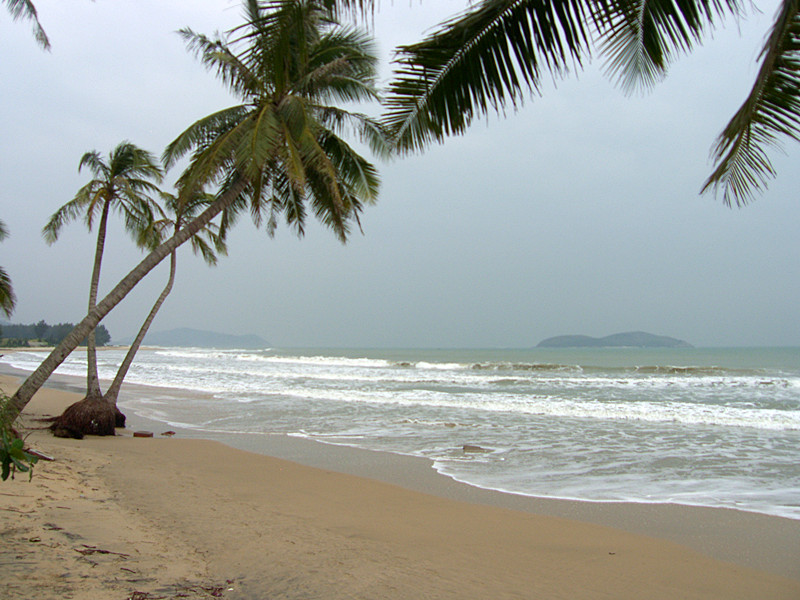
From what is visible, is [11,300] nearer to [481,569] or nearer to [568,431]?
[568,431]

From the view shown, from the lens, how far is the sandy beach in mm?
3258

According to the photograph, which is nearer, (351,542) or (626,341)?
(351,542)

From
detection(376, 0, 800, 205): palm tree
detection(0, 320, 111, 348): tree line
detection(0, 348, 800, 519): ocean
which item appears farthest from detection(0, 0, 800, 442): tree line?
detection(0, 320, 111, 348): tree line

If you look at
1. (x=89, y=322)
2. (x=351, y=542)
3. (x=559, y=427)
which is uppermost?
(x=89, y=322)

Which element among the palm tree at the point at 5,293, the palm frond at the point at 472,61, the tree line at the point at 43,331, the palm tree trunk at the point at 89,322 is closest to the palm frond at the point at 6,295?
the palm tree at the point at 5,293

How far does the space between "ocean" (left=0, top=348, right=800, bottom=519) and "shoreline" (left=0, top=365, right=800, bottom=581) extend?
281 millimetres

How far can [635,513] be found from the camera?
5457 millimetres

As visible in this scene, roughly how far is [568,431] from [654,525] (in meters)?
5.66

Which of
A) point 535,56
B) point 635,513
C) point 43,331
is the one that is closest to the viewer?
point 535,56

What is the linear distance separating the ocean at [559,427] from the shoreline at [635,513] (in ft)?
0.92

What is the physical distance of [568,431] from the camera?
35.0ft

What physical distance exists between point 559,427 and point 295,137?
7489mm

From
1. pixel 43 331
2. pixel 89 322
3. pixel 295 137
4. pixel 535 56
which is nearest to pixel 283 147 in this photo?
pixel 295 137

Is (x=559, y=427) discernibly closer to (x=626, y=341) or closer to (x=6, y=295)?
(x=6, y=295)
